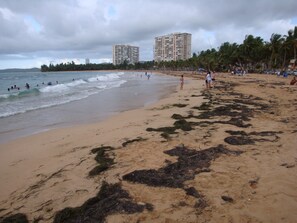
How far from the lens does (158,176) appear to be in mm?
4816

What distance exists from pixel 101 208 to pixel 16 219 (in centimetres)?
126

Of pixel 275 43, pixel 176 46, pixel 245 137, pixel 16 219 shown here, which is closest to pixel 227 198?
pixel 16 219

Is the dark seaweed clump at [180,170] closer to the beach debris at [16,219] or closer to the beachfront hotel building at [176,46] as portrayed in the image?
the beach debris at [16,219]

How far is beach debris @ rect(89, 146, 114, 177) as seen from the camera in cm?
529

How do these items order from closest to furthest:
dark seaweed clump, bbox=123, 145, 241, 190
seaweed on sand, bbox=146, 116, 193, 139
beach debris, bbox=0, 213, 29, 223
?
beach debris, bbox=0, 213, 29, 223
dark seaweed clump, bbox=123, 145, 241, 190
seaweed on sand, bbox=146, 116, 193, 139

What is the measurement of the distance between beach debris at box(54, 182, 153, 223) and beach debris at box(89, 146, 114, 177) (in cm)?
103

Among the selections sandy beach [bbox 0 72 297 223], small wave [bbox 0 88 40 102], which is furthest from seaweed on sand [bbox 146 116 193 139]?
small wave [bbox 0 88 40 102]

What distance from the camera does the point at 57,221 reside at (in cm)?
369

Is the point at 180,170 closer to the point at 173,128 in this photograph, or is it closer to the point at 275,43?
the point at 173,128

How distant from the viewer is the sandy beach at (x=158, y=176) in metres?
3.72

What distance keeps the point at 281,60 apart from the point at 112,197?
2755 inches

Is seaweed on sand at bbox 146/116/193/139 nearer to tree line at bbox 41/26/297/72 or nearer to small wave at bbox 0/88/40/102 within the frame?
small wave at bbox 0/88/40/102

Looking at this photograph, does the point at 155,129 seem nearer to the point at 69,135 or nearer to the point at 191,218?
the point at 69,135

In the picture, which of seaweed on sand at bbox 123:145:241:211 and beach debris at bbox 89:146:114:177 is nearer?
seaweed on sand at bbox 123:145:241:211
